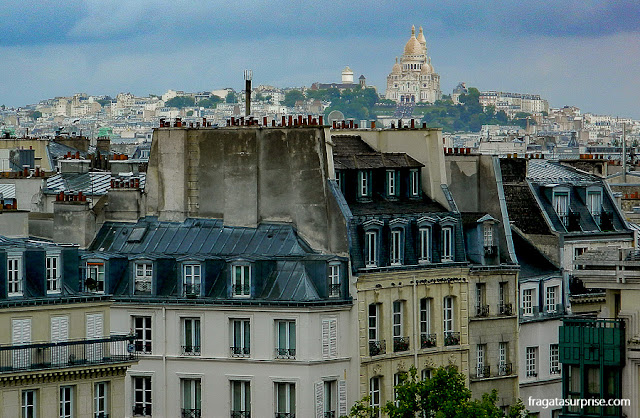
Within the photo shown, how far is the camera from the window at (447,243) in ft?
199

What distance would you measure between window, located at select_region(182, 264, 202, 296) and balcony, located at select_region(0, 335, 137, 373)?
4.84m

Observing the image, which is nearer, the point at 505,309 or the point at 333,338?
the point at 333,338

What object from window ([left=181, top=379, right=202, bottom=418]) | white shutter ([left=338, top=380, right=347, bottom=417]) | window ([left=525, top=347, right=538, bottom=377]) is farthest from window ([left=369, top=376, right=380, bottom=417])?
window ([left=525, top=347, right=538, bottom=377])

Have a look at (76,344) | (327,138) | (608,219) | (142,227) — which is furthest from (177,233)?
(608,219)

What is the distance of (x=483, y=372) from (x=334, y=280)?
688cm

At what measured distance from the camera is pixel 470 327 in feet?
202

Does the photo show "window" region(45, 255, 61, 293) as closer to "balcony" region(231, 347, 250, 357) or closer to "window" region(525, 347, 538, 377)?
"balcony" region(231, 347, 250, 357)

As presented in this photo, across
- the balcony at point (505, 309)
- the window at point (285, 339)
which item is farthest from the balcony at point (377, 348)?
the balcony at point (505, 309)

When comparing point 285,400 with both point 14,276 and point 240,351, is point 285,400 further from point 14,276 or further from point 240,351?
point 14,276

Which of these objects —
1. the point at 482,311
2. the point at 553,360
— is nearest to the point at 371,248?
the point at 482,311

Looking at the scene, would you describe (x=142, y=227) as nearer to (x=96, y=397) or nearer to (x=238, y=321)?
(x=238, y=321)

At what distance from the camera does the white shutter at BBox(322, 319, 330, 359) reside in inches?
2229

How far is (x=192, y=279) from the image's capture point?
190 feet

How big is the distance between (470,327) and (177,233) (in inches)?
326
